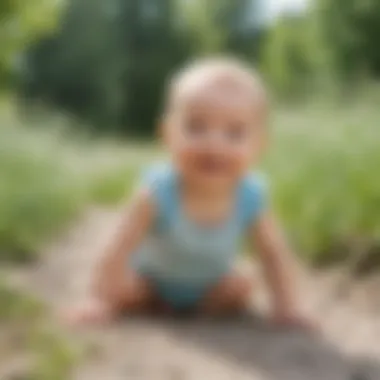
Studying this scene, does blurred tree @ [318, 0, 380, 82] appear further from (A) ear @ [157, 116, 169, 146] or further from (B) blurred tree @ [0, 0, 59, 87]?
(B) blurred tree @ [0, 0, 59, 87]

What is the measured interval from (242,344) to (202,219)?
0.58 ft

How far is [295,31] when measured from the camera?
204 cm

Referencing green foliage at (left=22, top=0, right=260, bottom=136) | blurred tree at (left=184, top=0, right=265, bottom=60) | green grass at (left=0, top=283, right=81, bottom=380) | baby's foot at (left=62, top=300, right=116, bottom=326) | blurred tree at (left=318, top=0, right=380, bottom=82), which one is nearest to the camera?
green grass at (left=0, top=283, right=81, bottom=380)

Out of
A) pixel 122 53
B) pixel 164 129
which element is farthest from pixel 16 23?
pixel 122 53

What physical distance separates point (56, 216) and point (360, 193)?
2.18 ft

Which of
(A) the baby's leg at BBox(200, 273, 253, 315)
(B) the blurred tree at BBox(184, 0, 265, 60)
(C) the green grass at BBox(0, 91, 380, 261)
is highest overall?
(B) the blurred tree at BBox(184, 0, 265, 60)

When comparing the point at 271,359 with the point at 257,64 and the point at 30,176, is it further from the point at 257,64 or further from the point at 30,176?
the point at 257,64

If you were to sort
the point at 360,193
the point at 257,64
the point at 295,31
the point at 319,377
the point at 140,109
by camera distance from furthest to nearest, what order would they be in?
the point at 140,109
the point at 257,64
the point at 295,31
the point at 360,193
the point at 319,377

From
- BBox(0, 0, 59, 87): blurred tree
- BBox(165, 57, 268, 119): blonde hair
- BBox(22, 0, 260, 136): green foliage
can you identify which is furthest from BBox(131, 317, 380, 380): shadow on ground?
BBox(22, 0, 260, 136): green foliage

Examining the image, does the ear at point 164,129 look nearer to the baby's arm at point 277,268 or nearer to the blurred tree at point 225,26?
the baby's arm at point 277,268

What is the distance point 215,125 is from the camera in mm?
1212

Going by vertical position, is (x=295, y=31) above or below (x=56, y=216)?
above

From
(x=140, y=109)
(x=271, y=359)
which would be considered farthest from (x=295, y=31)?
(x=140, y=109)

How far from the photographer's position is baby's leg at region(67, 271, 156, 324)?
1.20 m
